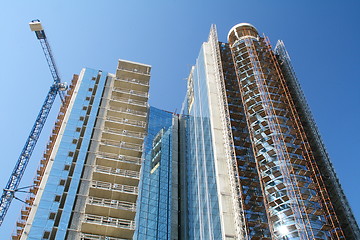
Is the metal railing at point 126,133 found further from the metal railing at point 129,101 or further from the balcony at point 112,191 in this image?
the balcony at point 112,191

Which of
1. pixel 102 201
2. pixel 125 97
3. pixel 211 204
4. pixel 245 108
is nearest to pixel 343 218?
pixel 211 204

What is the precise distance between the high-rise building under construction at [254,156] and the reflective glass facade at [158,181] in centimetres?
267

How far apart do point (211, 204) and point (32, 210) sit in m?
21.3

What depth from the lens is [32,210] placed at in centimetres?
4516

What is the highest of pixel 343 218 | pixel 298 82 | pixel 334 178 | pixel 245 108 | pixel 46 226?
pixel 298 82

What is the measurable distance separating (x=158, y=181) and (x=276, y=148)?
26.4 metres

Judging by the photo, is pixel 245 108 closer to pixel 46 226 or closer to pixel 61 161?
pixel 61 161

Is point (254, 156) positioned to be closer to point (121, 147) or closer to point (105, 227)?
point (121, 147)

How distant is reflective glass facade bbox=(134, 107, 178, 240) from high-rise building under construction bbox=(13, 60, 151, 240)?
48.5ft

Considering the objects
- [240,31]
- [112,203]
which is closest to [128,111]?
[112,203]

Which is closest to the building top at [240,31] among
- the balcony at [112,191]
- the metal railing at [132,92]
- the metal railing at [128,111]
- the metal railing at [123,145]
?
the metal railing at [132,92]

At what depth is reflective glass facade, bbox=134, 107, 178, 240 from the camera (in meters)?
65.6

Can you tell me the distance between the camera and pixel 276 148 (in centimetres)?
5384

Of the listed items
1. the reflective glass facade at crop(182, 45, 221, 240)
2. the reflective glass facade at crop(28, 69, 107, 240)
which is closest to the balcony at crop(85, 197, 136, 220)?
the reflective glass facade at crop(28, 69, 107, 240)
